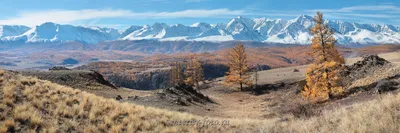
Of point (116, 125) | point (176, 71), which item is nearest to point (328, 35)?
point (116, 125)

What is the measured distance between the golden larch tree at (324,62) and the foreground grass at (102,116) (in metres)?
22.8

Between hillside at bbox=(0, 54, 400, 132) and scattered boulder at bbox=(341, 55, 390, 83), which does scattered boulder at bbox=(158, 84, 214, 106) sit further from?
hillside at bbox=(0, 54, 400, 132)

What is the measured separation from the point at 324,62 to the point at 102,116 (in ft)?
93.3

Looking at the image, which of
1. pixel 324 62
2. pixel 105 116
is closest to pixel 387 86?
pixel 324 62

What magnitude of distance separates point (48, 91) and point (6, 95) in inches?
122

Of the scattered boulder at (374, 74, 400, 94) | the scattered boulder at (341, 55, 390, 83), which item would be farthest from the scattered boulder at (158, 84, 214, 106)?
the scattered boulder at (374, 74, 400, 94)

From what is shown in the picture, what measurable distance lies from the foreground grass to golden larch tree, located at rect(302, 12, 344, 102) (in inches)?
898

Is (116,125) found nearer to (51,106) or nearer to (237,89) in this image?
(51,106)

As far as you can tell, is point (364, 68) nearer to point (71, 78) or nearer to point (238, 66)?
point (238, 66)

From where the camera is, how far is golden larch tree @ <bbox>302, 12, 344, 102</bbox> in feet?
120

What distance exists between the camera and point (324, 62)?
3700 centimetres

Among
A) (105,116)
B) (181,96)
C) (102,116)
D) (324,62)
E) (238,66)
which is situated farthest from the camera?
(238,66)

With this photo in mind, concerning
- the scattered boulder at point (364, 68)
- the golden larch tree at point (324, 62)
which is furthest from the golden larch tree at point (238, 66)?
the golden larch tree at point (324, 62)

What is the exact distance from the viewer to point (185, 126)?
16609 mm
